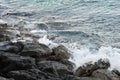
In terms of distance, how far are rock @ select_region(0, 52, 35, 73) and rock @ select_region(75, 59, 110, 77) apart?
1904 millimetres

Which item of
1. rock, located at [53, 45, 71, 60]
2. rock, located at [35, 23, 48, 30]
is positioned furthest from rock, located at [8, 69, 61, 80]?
rock, located at [35, 23, 48, 30]

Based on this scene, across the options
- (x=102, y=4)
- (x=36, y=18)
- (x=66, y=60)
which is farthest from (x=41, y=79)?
(x=102, y=4)

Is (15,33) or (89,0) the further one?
(89,0)

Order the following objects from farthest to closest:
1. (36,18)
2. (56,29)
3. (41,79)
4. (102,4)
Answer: (102,4) → (36,18) → (56,29) → (41,79)

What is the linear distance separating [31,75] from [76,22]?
10.2 metres

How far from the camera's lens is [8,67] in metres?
10.9

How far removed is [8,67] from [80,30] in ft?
26.6

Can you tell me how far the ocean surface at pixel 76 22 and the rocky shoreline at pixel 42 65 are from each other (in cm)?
83

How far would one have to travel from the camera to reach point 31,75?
10242 mm

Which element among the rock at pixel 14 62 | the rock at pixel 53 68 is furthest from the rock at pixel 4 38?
the rock at pixel 53 68

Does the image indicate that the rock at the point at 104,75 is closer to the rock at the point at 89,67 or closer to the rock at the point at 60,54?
the rock at the point at 89,67

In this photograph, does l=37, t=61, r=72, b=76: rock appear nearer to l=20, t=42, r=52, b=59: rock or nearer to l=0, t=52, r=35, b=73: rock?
l=0, t=52, r=35, b=73: rock

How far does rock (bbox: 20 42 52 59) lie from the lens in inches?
491

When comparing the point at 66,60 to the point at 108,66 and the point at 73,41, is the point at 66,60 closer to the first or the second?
the point at 108,66
